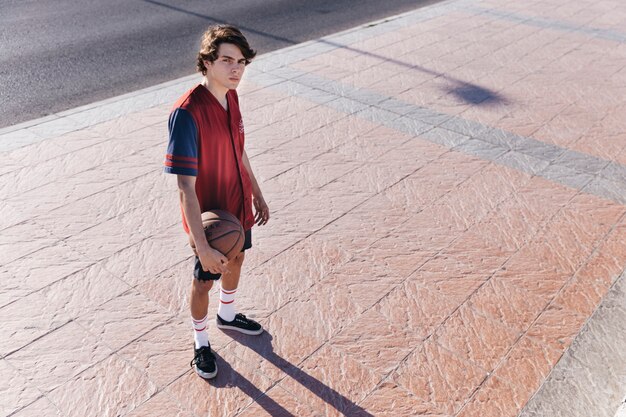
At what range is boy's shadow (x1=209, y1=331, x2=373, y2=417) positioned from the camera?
12.1 feet

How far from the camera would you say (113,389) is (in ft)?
12.3

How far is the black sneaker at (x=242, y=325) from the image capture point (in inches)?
167

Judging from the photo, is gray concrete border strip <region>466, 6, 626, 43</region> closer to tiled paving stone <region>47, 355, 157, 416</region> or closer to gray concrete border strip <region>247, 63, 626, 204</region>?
gray concrete border strip <region>247, 63, 626, 204</region>

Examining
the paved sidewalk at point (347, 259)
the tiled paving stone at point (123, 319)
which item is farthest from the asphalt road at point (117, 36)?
the tiled paving stone at point (123, 319)

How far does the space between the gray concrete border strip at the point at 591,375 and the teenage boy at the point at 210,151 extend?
6.88 feet

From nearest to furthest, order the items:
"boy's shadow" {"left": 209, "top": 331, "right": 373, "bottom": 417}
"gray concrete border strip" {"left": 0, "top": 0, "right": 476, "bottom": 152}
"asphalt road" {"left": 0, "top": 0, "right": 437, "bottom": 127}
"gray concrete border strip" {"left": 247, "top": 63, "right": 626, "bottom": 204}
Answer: "boy's shadow" {"left": 209, "top": 331, "right": 373, "bottom": 417} → "gray concrete border strip" {"left": 247, "top": 63, "right": 626, "bottom": 204} → "gray concrete border strip" {"left": 0, "top": 0, "right": 476, "bottom": 152} → "asphalt road" {"left": 0, "top": 0, "right": 437, "bottom": 127}

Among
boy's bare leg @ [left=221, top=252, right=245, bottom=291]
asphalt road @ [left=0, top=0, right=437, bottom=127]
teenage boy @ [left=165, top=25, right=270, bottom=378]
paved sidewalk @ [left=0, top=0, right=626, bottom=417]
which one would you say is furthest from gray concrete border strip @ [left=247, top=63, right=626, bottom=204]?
teenage boy @ [left=165, top=25, right=270, bottom=378]

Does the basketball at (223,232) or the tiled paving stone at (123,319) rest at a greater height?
the basketball at (223,232)

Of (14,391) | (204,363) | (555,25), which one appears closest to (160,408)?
(204,363)

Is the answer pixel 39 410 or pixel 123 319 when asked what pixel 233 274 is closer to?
pixel 123 319

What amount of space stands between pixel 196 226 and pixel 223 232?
0.67ft

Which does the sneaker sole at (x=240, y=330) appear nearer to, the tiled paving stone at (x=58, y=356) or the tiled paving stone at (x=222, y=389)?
the tiled paving stone at (x=222, y=389)

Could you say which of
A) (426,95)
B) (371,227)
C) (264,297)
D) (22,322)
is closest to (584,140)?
(426,95)

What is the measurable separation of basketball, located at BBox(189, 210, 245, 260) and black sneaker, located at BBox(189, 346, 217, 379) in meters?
0.76
